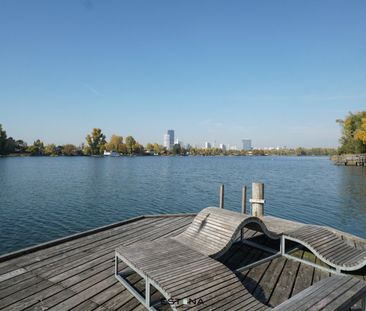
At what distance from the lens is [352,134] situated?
234ft

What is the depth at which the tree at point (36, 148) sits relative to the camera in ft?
400

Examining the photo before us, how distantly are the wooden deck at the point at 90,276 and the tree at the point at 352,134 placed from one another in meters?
70.9

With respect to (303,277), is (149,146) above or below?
above

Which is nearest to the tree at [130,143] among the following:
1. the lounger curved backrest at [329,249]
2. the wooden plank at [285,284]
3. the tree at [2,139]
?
the tree at [2,139]

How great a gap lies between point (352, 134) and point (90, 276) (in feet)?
272

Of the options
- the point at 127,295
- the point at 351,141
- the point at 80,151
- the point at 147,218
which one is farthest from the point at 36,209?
the point at 80,151

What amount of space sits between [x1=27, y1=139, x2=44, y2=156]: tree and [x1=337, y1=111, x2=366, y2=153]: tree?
128 meters

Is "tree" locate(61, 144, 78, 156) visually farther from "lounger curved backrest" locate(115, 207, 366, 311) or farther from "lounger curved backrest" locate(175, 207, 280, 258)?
"lounger curved backrest" locate(115, 207, 366, 311)

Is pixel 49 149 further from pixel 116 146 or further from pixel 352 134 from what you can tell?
pixel 352 134

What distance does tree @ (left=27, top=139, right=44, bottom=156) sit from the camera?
122 metres

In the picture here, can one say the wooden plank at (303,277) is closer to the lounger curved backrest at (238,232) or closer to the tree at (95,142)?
the lounger curved backrest at (238,232)

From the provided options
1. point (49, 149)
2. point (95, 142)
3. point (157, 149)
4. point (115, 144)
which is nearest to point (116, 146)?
point (115, 144)

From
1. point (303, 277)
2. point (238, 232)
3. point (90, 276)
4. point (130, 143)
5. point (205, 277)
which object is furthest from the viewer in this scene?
point (130, 143)

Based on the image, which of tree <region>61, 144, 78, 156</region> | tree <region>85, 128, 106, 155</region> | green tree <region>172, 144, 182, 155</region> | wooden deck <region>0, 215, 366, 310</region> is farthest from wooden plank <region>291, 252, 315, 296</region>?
green tree <region>172, 144, 182, 155</region>
